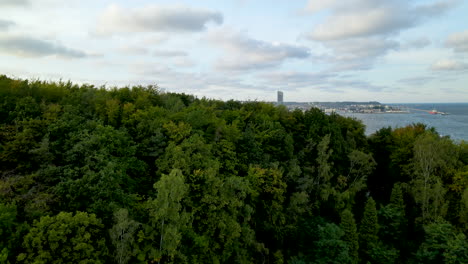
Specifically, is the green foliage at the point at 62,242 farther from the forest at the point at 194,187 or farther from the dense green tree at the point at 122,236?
the dense green tree at the point at 122,236

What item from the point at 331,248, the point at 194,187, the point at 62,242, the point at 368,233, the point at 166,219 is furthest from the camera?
the point at 368,233

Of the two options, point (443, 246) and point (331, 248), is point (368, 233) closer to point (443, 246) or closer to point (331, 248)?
point (443, 246)

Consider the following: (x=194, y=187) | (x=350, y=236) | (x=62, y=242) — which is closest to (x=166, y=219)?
(x=194, y=187)

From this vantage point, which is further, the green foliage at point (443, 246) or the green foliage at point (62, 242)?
the green foliage at point (443, 246)

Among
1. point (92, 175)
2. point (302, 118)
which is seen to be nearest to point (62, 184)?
point (92, 175)

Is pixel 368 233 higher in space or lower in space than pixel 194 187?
lower

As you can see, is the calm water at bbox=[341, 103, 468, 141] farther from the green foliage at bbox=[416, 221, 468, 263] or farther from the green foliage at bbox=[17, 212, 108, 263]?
the green foliage at bbox=[17, 212, 108, 263]

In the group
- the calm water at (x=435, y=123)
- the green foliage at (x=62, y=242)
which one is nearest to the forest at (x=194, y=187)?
the green foliage at (x=62, y=242)

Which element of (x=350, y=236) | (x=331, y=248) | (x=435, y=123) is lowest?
(x=331, y=248)

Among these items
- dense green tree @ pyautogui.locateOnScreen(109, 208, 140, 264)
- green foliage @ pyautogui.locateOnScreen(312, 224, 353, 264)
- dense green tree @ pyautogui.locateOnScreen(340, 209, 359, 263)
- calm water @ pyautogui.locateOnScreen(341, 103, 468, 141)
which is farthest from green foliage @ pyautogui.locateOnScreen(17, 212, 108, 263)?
calm water @ pyautogui.locateOnScreen(341, 103, 468, 141)
